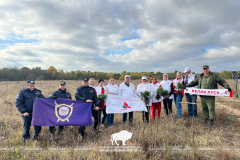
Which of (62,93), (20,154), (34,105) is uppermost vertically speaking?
(62,93)

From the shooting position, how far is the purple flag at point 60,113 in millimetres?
5301

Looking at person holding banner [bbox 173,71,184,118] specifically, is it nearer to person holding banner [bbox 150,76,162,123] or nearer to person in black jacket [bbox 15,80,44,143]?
person holding banner [bbox 150,76,162,123]

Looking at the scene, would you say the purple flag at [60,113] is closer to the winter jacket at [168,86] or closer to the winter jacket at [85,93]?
the winter jacket at [85,93]

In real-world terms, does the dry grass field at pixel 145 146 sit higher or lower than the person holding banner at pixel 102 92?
lower

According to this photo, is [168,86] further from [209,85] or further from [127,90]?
[127,90]

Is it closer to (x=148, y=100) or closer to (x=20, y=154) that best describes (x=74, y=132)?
(x=20, y=154)

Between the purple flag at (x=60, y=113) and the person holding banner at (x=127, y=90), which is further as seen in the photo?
the person holding banner at (x=127, y=90)

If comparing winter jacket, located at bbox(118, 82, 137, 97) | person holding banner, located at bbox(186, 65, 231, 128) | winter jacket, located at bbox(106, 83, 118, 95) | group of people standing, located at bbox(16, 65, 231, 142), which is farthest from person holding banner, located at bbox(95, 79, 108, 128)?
person holding banner, located at bbox(186, 65, 231, 128)

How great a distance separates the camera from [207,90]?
6074mm


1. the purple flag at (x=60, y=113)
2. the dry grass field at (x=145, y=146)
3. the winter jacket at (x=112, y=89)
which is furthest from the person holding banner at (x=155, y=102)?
the purple flag at (x=60, y=113)

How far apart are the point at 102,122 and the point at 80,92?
1.83 metres

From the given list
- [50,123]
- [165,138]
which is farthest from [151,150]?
[50,123]

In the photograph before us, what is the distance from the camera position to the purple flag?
17.4ft

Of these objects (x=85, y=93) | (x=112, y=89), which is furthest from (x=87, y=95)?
(x=112, y=89)
